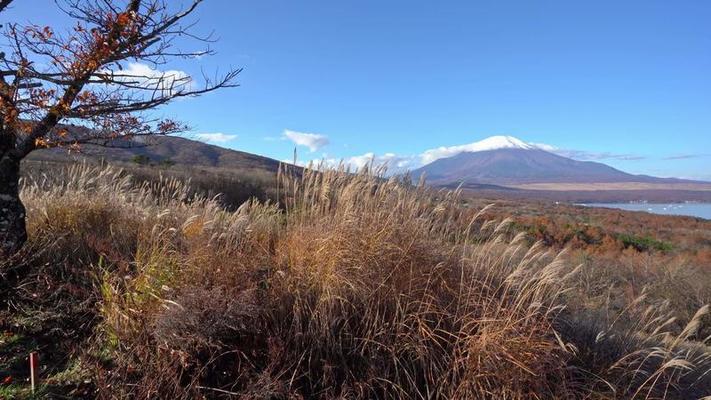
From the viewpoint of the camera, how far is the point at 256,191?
23.6m

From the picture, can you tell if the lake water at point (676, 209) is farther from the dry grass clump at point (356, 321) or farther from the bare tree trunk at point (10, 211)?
the bare tree trunk at point (10, 211)

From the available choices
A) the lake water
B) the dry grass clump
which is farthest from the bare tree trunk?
the lake water

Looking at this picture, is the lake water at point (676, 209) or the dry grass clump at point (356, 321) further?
the lake water at point (676, 209)

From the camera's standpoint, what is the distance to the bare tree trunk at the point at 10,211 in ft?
16.9

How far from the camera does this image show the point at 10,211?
5.23 metres

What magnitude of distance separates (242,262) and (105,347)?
1.29 metres

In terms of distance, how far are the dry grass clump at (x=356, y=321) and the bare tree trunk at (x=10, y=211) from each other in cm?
110

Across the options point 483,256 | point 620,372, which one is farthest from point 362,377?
point 620,372

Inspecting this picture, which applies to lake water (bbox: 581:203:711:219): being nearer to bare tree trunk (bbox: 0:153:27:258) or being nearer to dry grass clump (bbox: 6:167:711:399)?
dry grass clump (bbox: 6:167:711:399)

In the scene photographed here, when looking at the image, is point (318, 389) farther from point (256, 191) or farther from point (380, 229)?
point (256, 191)

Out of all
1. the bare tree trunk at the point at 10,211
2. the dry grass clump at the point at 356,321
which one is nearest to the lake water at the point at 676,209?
the dry grass clump at the point at 356,321

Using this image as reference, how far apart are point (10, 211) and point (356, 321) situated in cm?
391

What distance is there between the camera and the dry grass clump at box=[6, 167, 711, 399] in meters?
3.59

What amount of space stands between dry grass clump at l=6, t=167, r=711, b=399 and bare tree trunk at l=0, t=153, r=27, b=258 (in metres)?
1.10
